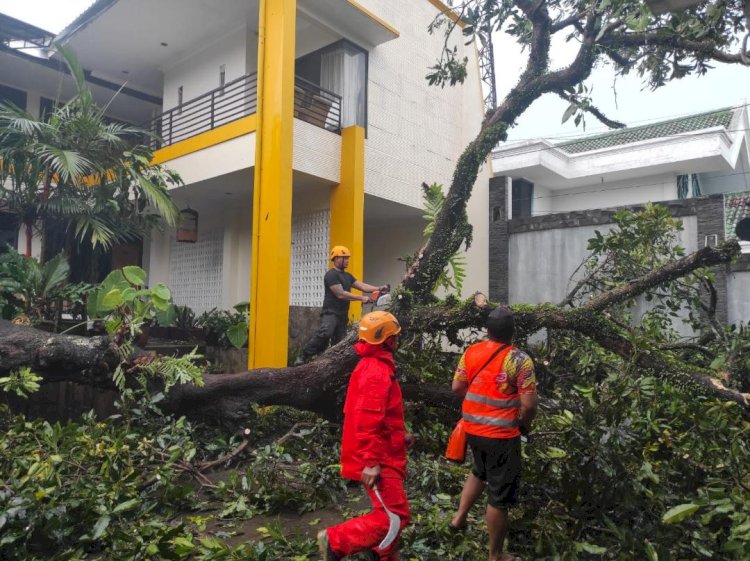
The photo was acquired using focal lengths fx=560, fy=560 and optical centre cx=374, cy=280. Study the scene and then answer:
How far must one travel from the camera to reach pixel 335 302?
691 cm

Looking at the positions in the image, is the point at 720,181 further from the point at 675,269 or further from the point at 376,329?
the point at 376,329

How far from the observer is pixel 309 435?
5137 mm

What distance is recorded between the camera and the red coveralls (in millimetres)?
2863

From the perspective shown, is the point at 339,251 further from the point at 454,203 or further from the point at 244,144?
the point at 244,144

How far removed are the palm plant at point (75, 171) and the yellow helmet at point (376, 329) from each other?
5.25 metres

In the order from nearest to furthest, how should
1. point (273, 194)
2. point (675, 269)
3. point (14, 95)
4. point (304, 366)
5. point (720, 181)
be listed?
point (675, 269)
point (304, 366)
point (273, 194)
point (14, 95)
point (720, 181)

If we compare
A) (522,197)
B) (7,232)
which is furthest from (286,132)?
(522,197)

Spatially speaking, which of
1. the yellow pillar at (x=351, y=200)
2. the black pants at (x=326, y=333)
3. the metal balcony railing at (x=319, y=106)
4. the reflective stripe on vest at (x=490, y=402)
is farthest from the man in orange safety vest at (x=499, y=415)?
the metal balcony railing at (x=319, y=106)

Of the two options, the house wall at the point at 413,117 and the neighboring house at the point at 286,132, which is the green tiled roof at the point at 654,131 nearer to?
the house wall at the point at 413,117

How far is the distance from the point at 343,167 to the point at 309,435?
5.12m

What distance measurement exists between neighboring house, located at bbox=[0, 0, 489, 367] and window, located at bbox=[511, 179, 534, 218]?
101 inches

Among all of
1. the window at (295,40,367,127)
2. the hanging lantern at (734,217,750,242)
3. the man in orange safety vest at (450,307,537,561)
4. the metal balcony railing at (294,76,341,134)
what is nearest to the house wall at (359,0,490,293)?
the window at (295,40,367,127)

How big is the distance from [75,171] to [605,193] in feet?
47.4

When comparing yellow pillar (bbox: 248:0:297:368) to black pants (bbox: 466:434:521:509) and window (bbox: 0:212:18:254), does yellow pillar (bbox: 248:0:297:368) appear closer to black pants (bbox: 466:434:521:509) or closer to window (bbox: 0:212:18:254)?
black pants (bbox: 466:434:521:509)
